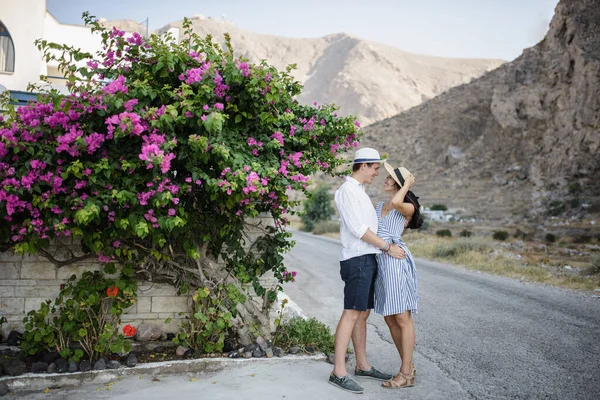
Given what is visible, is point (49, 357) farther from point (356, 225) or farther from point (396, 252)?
point (396, 252)

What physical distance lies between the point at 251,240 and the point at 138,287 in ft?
4.07

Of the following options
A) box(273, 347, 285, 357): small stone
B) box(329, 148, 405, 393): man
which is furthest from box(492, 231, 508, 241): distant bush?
box(329, 148, 405, 393): man

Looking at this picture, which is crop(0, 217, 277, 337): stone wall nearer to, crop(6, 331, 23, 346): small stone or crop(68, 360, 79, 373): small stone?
crop(6, 331, 23, 346): small stone

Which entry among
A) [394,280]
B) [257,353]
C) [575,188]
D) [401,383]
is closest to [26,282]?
[257,353]

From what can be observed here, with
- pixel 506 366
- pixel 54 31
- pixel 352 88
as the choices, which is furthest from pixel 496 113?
pixel 352 88

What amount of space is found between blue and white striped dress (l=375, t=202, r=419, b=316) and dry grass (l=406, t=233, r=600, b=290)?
330 inches

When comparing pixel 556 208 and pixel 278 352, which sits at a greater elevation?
pixel 556 208

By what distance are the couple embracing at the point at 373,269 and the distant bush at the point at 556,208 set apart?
33248mm

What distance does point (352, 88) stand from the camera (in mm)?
125500

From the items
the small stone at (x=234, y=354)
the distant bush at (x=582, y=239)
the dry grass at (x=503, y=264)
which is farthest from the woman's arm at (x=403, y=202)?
the distant bush at (x=582, y=239)

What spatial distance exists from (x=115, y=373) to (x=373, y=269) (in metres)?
2.45

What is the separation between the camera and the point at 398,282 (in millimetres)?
4734

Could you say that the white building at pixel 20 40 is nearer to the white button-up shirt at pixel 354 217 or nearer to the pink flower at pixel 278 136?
the pink flower at pixel 278 136

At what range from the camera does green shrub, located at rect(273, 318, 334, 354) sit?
5.65 metres
